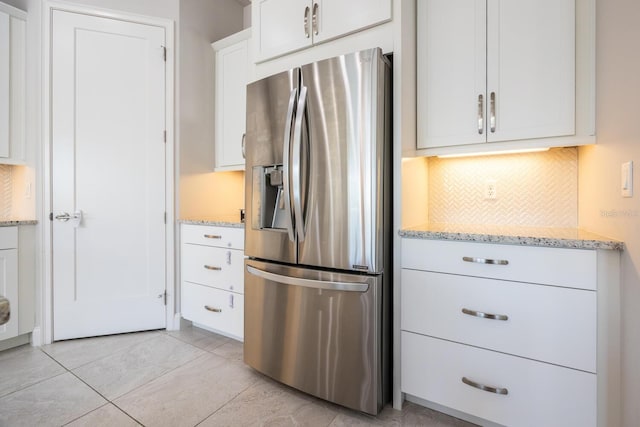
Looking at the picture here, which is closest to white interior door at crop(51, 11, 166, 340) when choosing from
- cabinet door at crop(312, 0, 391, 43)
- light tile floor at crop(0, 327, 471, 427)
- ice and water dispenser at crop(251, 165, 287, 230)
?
light tile floor at crop(0, 327, 471, 427)

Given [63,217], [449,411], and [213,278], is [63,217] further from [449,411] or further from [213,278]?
[449,411]

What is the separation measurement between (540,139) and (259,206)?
1497 mm

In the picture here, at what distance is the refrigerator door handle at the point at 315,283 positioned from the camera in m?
1.49

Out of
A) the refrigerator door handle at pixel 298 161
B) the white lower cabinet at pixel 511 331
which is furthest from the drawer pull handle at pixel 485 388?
the refrigerator door handle at pixel 298 161

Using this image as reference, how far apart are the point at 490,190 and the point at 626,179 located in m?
0.82

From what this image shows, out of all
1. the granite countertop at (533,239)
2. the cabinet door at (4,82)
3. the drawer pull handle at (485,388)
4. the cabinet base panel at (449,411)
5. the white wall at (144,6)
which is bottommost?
the cabinet base panel at (449,411)

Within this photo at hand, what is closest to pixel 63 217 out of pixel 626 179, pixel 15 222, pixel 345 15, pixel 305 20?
pixel 15 222

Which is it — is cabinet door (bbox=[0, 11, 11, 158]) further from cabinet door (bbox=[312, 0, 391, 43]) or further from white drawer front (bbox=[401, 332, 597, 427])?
white drawer front (bbox=[401, 332, 597, 427])

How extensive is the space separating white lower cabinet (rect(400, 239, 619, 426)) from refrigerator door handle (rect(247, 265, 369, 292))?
0.25m

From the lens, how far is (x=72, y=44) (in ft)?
7.82

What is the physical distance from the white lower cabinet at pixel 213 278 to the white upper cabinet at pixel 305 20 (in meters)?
1.26

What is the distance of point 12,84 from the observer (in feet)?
7.50

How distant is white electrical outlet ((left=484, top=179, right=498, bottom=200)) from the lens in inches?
74.3

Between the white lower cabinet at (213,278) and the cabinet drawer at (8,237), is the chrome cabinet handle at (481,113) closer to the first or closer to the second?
the white lower cabinet at (213,278)
